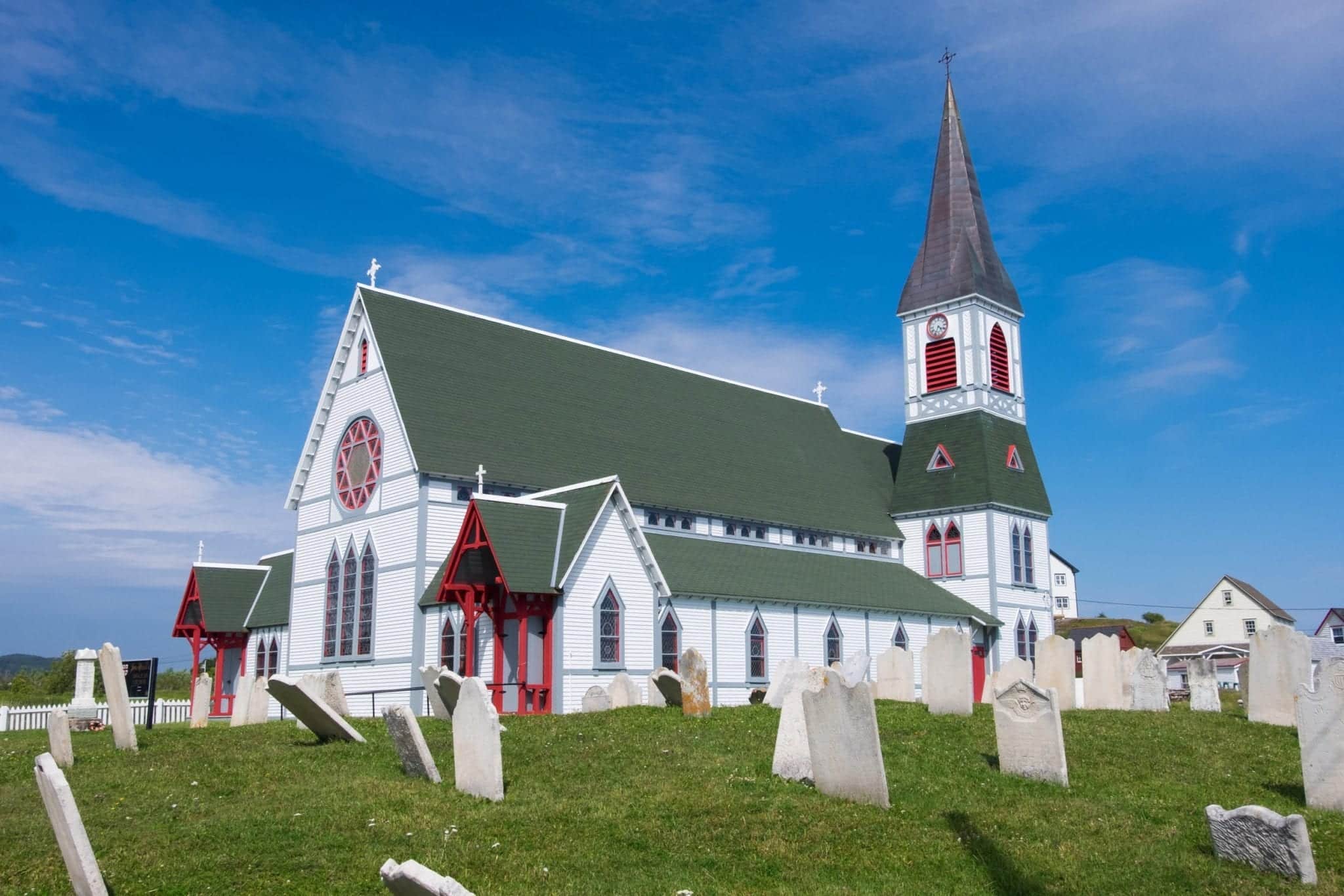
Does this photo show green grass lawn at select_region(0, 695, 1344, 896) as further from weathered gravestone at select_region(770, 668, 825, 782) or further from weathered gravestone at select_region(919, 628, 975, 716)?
weathered gravestone at select_region(919, 628, 975, 716)

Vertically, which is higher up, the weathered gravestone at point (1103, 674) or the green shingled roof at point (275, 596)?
the green shingled roof at point (275, 596)

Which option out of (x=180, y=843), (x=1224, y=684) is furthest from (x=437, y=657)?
(x=1224, y=684)

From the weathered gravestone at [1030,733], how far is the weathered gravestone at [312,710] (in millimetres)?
9464

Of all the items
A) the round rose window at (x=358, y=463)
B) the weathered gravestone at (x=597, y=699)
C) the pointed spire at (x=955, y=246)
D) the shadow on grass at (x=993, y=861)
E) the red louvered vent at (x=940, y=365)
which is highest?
the pointed spire at (x=955, y=246)

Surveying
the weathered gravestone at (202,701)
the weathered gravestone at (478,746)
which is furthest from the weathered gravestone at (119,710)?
the weathered gravestone at (478,746)

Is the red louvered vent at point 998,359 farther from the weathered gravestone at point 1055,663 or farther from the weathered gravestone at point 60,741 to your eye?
the weathered gravestone at point 60,741

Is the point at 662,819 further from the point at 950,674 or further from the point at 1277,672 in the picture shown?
the point at 1277,672

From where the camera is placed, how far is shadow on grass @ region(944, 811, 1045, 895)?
33.5 feet

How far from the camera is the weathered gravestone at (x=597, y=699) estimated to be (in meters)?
25.5

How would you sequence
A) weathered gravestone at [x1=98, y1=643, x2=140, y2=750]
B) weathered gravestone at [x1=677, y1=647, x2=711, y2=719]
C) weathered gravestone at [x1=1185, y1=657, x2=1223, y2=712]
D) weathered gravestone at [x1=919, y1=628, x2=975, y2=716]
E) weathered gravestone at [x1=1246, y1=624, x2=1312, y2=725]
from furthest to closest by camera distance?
weathered gravestone at [x1=1185, y1=657, x2=1223, y2=712] → weathered gravestone at [x1=919, y1=628, x2=975, y2=716] → weathered gravestone at [x1=677, y1=647, x2=711, y2=719] → weathered gravestone at [x1=1246, y1=624, x2=1312, y2=725] → weathered gravestone at [x1=98, y1=643, x2=140, y2=750]

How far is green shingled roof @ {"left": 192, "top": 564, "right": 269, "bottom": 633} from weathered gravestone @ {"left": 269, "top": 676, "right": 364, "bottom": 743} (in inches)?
926

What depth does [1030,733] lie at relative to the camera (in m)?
14.7

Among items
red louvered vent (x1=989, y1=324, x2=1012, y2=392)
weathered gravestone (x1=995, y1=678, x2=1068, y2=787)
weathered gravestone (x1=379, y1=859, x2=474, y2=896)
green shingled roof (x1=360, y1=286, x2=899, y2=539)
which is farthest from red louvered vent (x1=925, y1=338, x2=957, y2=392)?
weathered gravestone (x1=379, y1=859, x2=474, y2=896)

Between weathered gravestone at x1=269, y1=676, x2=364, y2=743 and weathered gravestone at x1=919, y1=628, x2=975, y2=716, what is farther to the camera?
weathered gravestone at x1=919, y1=628, x2=975, y2=716
